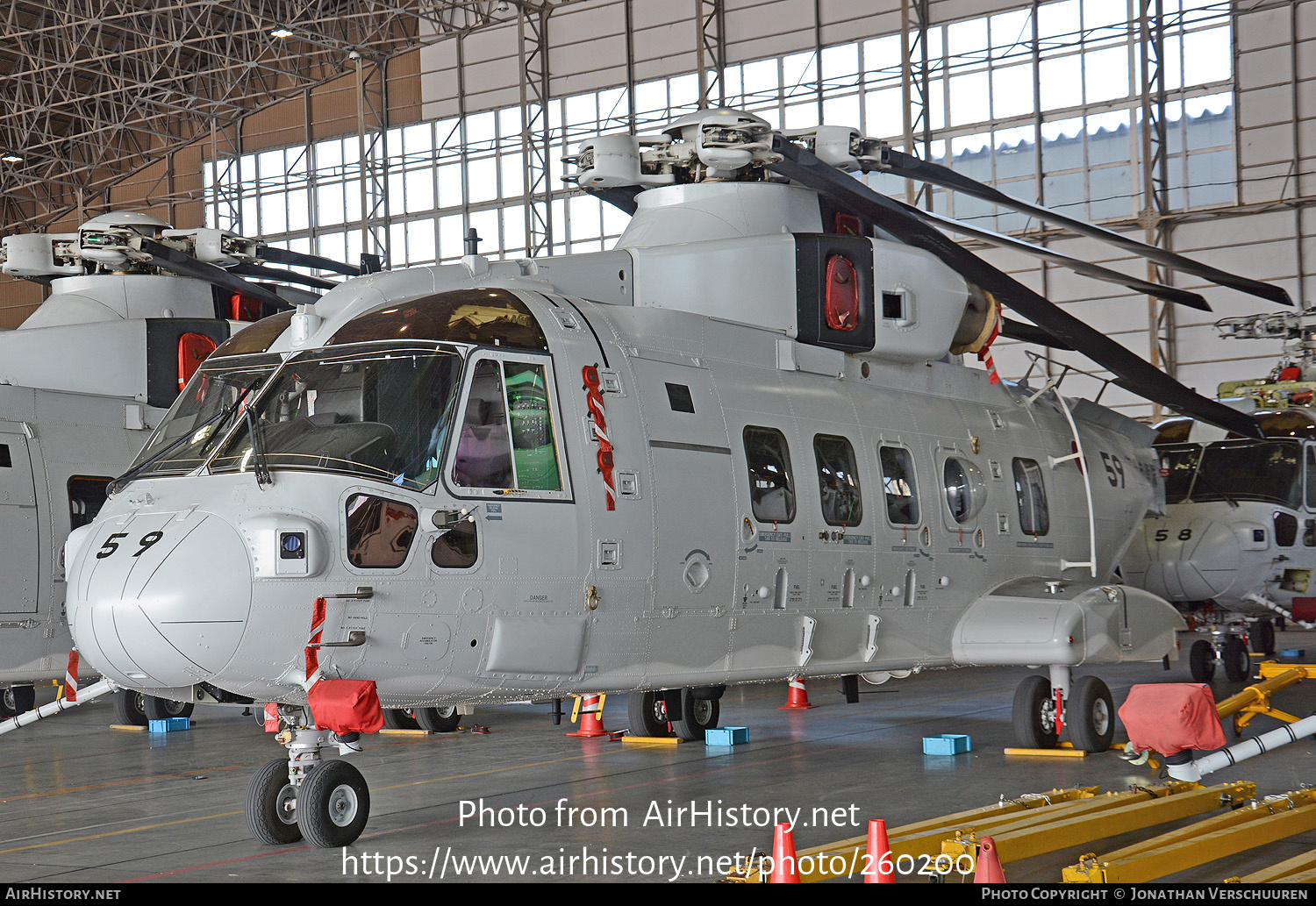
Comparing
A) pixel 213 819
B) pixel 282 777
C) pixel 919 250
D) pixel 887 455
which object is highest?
pixel 919 250

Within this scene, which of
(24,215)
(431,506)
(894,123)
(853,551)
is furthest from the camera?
(24,215)

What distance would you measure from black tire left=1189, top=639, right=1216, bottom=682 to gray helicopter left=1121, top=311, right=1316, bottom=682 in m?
0.01

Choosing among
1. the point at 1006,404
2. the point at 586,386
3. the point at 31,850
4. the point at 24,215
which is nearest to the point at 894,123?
the point at 1006,404

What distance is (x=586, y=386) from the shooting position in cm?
775

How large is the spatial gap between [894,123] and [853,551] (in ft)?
72.4

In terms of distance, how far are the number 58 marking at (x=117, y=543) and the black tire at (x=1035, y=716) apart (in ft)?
21.5

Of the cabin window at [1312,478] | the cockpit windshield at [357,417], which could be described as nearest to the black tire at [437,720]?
the cockpit windshield at [357,417]

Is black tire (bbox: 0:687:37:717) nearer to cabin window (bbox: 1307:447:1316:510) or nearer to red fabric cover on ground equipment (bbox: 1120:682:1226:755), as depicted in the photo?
red fabric cover on ground equipment (bbox: 1120:682:1226:755)

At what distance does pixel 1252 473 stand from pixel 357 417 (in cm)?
1243

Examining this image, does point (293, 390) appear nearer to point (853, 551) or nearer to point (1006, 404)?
point (853, 551)

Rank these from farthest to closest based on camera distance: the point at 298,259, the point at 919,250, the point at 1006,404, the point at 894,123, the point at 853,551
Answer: the point at 894,123, the point at 298,259, the point at 1006,404, the point at 919,250, the point at 853,551

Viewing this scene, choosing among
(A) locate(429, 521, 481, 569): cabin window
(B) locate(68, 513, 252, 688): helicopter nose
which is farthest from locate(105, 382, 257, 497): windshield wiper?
(A) locate(429, 521, 481, 569): cabin window

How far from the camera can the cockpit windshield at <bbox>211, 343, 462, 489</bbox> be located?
6.84m

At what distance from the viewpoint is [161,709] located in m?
14.0
